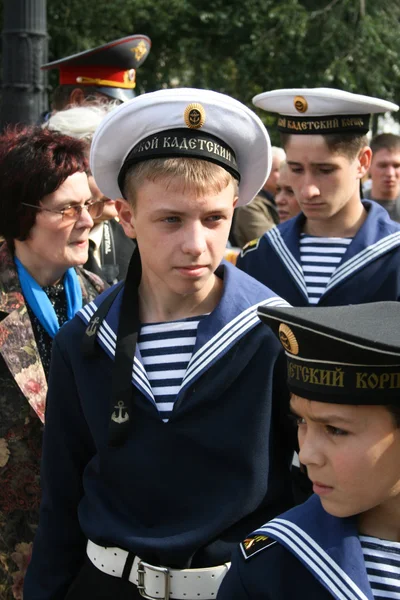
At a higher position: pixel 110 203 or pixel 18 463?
pixel 110 203

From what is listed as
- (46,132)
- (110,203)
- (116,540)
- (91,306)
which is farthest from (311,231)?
(116,540)

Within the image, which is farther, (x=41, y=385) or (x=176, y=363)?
(x=41, y=385)

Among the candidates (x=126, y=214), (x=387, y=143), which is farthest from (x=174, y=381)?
(x=387, y=143)

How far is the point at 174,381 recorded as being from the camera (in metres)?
2.71

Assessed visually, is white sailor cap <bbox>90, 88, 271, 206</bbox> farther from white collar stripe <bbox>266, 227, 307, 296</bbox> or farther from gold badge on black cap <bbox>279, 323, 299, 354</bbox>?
white collar stripe <bbox>266, 227, 307, 296</bbox>

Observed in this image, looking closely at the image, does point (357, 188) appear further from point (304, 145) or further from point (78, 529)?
point (78, 529)

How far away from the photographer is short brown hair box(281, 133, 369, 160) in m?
4.20

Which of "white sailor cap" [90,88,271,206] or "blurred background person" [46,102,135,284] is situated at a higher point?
"white sailor cap" [90,88,271,206]

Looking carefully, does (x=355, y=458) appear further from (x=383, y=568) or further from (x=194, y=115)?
(x=194, y=115)

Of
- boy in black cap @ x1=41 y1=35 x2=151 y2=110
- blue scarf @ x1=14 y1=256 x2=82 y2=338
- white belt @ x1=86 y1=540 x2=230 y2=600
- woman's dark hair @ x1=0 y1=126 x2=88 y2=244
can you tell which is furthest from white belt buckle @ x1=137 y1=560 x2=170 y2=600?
boy in black cap @ x1=41 y1=35 x2=151 y2=110

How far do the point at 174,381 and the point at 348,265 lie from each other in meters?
1.54

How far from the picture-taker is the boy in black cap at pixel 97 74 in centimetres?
614

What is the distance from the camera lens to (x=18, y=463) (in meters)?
3.42

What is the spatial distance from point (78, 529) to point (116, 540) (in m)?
0.39
